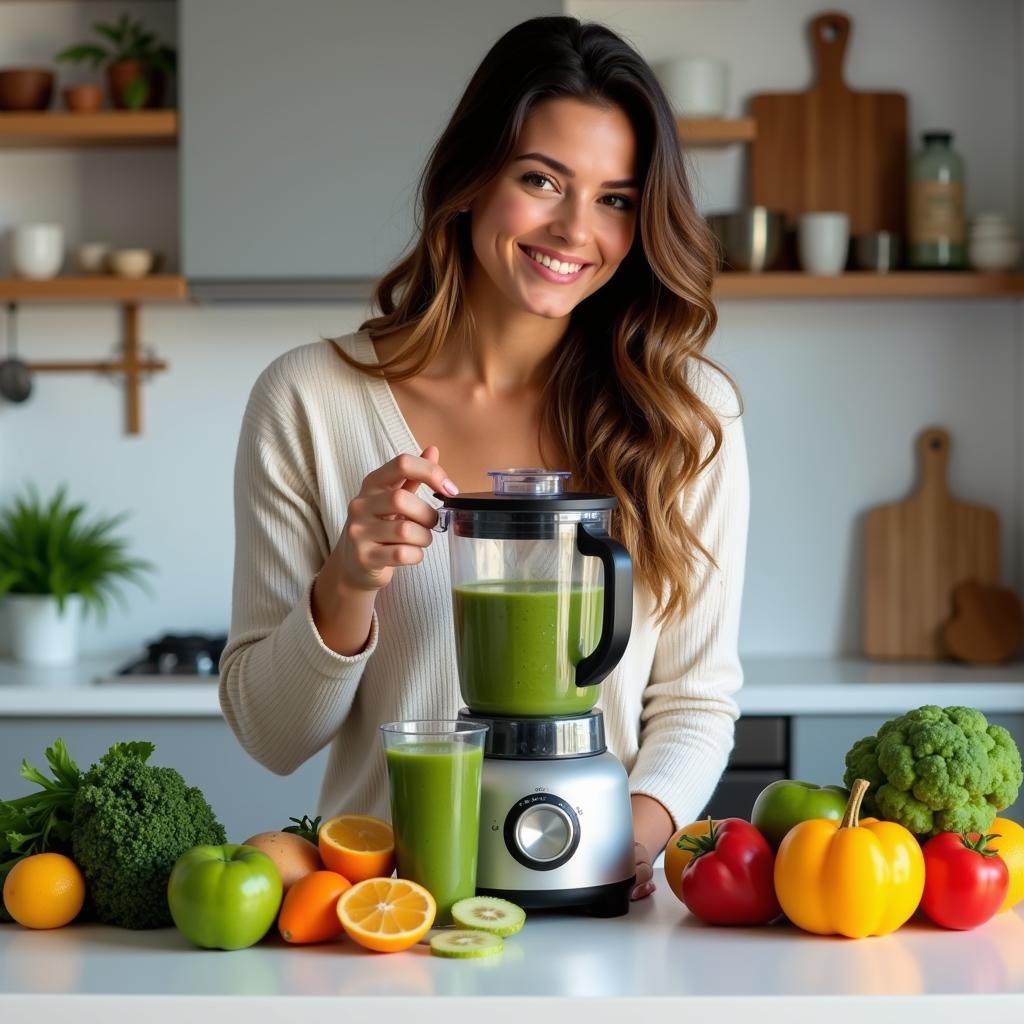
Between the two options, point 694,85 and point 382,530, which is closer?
point 382,530

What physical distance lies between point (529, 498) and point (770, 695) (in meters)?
1.83

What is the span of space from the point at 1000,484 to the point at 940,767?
97.9 inches

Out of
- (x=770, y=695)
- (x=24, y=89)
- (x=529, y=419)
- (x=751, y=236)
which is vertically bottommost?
(x=770, y=695)

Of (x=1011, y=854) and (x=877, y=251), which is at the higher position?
(x=877, y=251)

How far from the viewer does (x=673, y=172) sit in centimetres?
154

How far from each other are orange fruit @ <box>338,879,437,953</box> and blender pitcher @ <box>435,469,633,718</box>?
18cm

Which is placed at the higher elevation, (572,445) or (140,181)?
(140,181)

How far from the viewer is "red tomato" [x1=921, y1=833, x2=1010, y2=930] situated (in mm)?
1167

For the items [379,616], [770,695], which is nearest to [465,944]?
[379,616]

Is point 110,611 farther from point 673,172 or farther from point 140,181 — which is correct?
point 673,172

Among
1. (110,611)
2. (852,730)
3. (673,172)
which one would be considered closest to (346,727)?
(673,172)

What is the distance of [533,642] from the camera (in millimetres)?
1254

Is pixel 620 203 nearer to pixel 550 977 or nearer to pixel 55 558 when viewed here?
pixel 550 977

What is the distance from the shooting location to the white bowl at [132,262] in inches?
128
